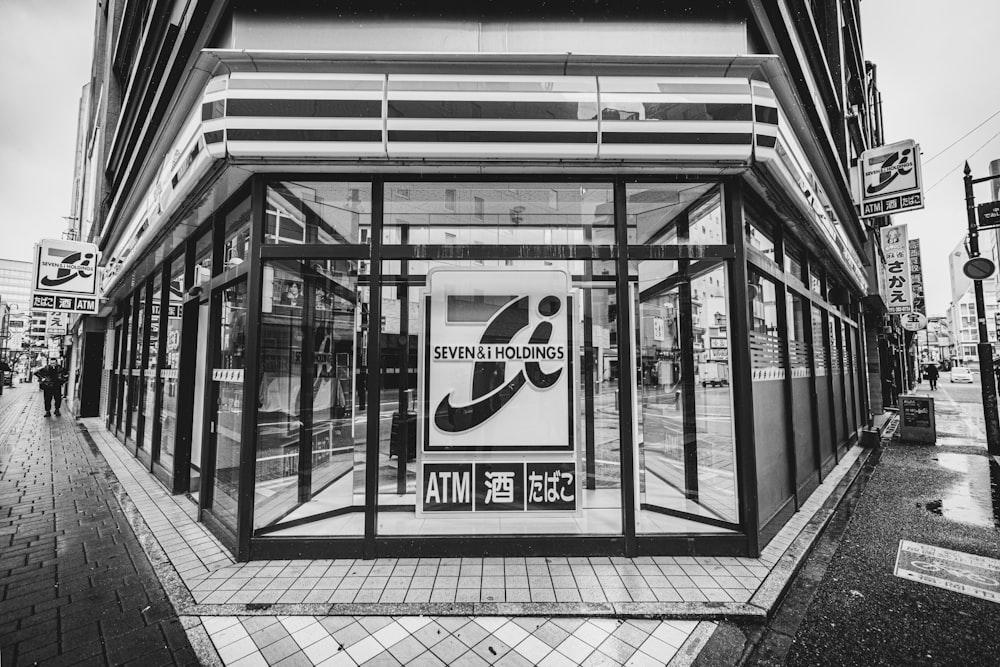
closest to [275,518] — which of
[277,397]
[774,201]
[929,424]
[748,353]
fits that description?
[277,397]

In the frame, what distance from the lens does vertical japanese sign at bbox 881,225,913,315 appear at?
16.3 meters

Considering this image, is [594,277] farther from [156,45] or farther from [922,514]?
[156,45]

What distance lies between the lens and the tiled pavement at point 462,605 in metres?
2.87

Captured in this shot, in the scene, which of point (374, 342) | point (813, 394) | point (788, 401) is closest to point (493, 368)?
point (374, 342)

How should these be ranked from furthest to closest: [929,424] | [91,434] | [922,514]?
1. [91,434]
2. [929,424]
3. [922,514]

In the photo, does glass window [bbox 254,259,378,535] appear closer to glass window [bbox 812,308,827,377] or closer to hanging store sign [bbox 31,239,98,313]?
glass window [bbox 812,308,827,377]

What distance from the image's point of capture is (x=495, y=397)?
14.1ft

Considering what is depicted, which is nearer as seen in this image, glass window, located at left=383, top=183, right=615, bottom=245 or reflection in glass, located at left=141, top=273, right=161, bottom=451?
glass window, located at left=383, top=183, right=615, bottom=245

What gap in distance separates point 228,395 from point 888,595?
640 cm

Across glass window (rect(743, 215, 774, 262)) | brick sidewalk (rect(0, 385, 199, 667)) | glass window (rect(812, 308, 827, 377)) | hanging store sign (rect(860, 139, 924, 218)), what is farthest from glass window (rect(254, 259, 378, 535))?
hanging store sign (rect(860, 139, 924, 218))

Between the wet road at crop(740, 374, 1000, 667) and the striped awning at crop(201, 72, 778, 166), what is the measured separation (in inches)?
149

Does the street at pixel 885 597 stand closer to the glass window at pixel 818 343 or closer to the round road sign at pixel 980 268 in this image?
the glass window at pixel 818 343

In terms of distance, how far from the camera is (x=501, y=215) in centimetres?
466

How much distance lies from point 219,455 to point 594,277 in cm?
473
